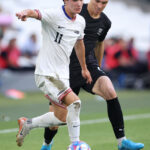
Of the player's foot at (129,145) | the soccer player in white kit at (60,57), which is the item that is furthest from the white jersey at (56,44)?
the player's foot at (129,145)

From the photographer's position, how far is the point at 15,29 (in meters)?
22.1

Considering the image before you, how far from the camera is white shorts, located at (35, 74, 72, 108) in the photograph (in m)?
7.41

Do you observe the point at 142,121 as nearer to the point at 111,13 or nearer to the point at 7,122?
the point at 7,122

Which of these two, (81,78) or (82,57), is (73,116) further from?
(81,78)

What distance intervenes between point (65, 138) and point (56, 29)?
2.76 meters

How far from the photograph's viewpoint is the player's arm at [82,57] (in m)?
7.92

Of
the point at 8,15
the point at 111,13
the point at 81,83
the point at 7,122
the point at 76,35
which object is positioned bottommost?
the point at 111,13

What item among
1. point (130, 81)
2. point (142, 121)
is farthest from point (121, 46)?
point (142, 121)

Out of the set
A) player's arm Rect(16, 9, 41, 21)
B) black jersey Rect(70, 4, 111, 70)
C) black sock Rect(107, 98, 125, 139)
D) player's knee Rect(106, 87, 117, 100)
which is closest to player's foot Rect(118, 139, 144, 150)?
black sock Rect(107, 98, 125, 139)

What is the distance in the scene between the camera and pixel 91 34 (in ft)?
28.8

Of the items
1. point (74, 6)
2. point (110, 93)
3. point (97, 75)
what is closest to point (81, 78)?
point (97, 75)

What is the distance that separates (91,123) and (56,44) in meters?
4.49

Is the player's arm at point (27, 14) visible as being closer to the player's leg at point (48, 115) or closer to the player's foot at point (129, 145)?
the player's leg at point (48, 115)

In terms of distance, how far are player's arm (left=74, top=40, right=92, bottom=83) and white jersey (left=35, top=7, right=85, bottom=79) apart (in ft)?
1.19
